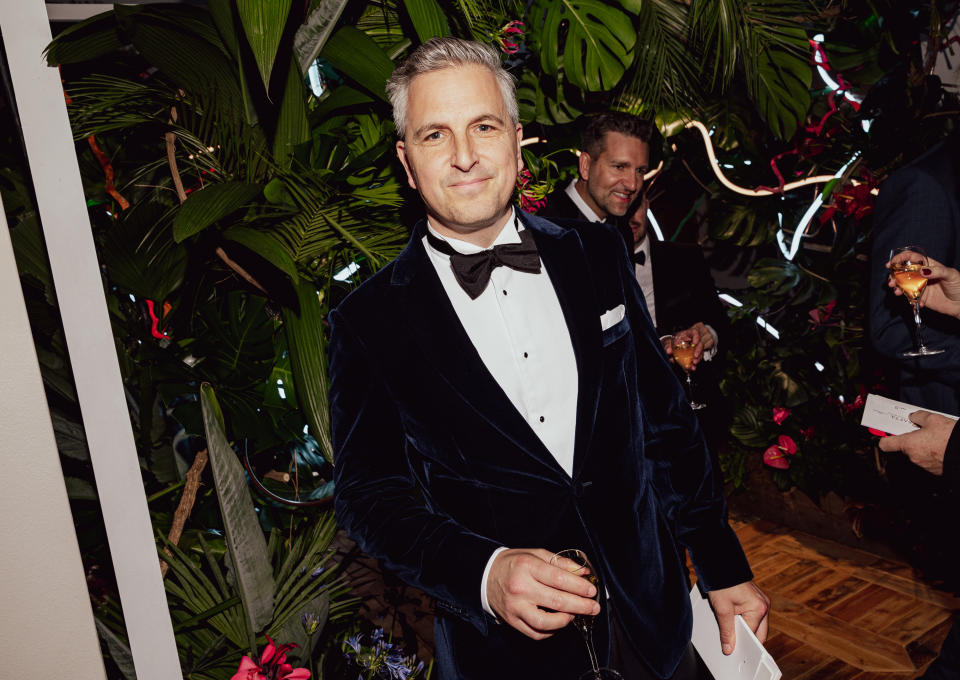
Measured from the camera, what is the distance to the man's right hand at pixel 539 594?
1065 mm

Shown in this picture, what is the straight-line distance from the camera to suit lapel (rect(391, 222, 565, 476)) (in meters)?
1.28

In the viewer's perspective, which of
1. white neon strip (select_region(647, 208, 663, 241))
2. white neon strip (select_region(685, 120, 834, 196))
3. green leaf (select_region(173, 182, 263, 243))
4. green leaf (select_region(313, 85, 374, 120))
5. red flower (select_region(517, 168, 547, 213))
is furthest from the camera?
Result: white neon strip (select_region(647, 208, 663, 241))

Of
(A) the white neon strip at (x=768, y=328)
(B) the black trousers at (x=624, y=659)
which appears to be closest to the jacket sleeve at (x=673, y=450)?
(B) the black trousers at (x=624, y=659)

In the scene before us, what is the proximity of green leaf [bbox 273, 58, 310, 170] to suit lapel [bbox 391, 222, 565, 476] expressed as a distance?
57cm

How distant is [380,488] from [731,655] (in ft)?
2.42

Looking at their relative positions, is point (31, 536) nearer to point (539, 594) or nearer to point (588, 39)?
point (539, 594)

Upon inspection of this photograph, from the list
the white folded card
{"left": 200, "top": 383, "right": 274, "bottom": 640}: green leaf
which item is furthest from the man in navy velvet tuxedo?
the white folded card

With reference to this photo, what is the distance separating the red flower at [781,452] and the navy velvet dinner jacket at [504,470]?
2.92 meters

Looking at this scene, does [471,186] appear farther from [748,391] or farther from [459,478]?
[748,391]

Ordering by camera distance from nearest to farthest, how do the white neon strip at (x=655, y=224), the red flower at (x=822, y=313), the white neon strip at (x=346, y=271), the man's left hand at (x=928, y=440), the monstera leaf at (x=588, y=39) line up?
the man's left hand at (x=928, y=440)
the white neon strip at (x=346, y=271)
the monstera leaf at (x=588, y=39)
the red flower at (x=822, y=313)
the white neon strip at (x=655, y=224)

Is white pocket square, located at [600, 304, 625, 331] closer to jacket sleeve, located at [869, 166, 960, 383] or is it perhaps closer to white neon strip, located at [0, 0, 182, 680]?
white neon strip, located at [0, 0, 182, 680]

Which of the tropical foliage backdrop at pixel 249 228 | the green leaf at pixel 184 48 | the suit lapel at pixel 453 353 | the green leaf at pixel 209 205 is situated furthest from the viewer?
the tropical foliage backdrop at pixel 249 228

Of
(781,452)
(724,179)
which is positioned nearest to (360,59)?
(724,179)

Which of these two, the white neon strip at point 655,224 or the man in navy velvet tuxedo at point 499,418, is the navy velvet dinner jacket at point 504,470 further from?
the white neon strip at point 655,224
